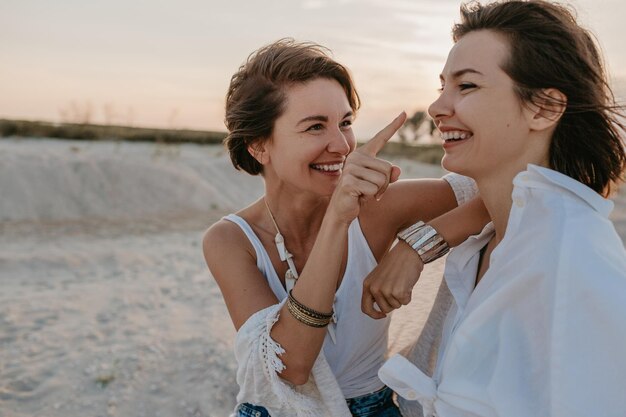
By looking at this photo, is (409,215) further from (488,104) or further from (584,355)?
(584,355)

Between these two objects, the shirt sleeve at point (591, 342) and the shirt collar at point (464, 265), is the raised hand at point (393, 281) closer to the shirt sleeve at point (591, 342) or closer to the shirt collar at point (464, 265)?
the shirt collar at point (464, 265)

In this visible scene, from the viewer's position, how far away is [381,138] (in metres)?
2.10

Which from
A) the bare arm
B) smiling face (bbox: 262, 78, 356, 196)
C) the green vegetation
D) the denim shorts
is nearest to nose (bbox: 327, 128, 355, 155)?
smiling face (bbox: 262, 78, 356, 196)

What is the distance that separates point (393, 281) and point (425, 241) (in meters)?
0.25

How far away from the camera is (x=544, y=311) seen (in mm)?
1641

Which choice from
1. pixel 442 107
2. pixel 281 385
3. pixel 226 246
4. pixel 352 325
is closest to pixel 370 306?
pixel 352 325

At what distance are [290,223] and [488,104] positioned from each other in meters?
1.15

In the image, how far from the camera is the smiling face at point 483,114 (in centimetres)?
193

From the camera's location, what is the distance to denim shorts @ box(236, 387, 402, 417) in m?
2.48

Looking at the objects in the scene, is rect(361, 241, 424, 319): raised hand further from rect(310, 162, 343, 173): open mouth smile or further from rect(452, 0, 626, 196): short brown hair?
rect(452, 0, 626, 196): short brown hair

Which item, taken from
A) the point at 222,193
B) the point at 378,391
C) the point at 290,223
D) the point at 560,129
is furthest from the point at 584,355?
the point at 222,193

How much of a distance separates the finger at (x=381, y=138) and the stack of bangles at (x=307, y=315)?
22.8 inches

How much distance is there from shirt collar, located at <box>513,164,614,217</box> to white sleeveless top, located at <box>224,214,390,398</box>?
0.90 m

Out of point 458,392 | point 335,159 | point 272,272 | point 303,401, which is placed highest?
point 335,159
